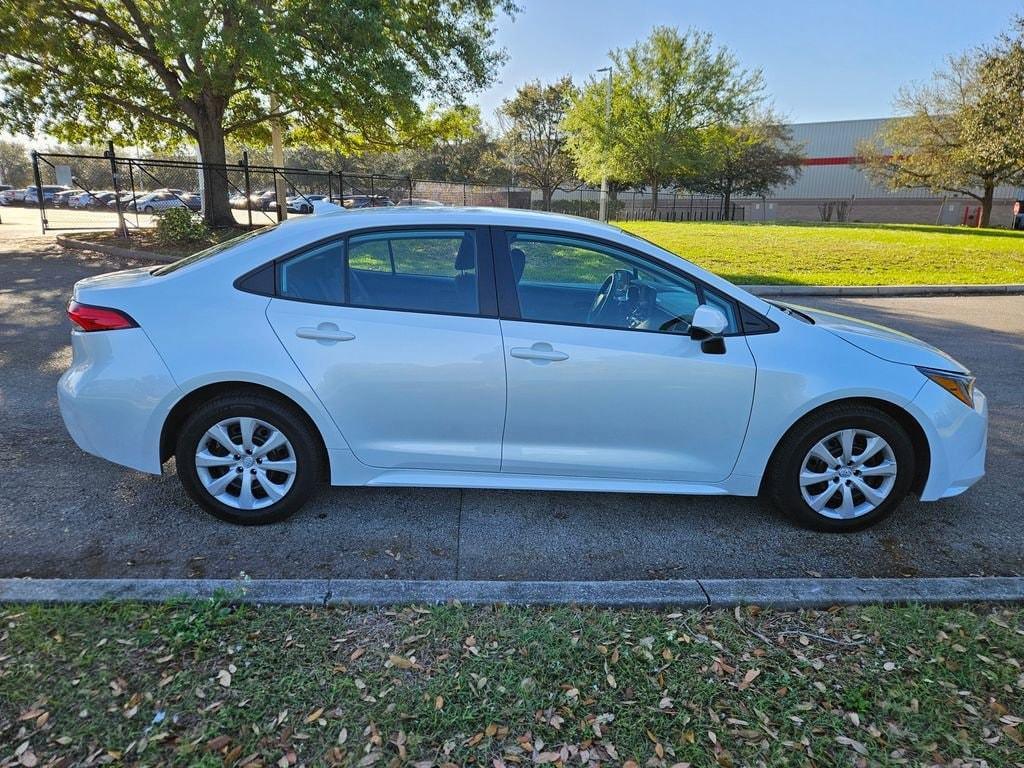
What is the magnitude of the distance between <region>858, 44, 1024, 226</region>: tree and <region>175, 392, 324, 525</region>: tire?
2730cm

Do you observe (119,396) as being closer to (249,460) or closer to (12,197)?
(249,460)

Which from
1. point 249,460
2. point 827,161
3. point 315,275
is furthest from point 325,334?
point 827,161

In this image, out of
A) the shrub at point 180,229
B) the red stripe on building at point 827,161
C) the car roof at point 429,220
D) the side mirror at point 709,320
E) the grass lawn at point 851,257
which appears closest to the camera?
the side mirror at point 709,320

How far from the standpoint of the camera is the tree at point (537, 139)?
53125 mm

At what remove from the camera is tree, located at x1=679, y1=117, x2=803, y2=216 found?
44719 millimetres

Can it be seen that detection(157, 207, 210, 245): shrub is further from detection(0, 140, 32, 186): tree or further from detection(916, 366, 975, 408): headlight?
detection(0, 140, 32, 186): tree

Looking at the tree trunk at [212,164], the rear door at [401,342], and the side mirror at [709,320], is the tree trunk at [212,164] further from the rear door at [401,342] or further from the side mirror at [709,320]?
the side mirror at [709,320]

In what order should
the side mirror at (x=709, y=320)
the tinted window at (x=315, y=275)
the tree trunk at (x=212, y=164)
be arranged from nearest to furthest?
the side mirror at (x=709, y=320), the tinted window at (x=315, y=275), the tree trunk at (x=212, y=164)

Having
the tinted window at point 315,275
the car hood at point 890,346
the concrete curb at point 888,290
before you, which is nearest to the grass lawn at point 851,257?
the concrete curb at point 888,290

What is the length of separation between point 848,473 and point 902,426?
0.39 m

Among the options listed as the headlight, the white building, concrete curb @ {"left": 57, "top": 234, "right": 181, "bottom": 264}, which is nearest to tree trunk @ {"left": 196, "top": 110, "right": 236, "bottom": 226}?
concrete curb @ {"left": 57, "top": 234, "right": 181, "bottom": 264}

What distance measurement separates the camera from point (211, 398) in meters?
3.38

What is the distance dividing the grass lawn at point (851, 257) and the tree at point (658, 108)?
1750cm

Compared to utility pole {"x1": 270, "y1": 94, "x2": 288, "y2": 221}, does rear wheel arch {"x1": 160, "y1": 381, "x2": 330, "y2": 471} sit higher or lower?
lower
